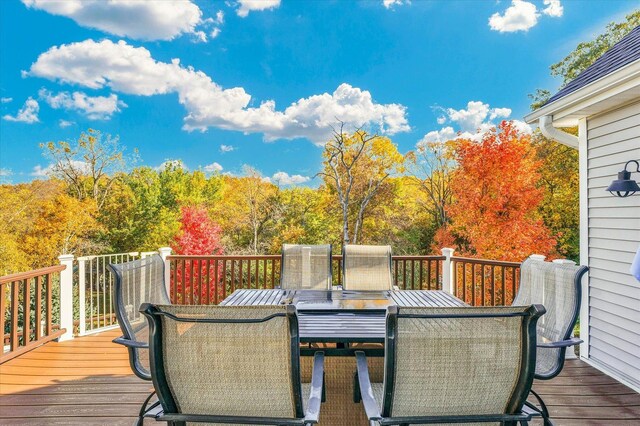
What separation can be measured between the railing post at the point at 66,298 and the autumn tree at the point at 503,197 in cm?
1033

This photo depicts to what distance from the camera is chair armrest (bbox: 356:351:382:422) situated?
1.50 meters

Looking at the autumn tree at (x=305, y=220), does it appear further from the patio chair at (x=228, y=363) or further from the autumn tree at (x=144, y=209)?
the patio chair at (x=228, y=363)

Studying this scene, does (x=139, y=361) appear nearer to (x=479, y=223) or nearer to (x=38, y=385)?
(x=38, y=385)

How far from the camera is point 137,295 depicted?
266cm

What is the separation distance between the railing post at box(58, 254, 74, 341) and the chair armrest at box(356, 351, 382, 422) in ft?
13.6

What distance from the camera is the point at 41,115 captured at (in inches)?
755

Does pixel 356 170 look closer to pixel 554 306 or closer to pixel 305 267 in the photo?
pixel 305 267

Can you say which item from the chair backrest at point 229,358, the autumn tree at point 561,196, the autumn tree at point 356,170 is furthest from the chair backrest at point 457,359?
the autumn tree at point 356,170

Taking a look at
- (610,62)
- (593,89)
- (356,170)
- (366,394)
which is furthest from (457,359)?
(356,170)

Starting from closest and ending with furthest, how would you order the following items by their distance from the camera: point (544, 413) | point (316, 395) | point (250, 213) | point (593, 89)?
1. point (316, 395)
2. point (544, 413)
3. point (593, 89)
4. point (250, 213)

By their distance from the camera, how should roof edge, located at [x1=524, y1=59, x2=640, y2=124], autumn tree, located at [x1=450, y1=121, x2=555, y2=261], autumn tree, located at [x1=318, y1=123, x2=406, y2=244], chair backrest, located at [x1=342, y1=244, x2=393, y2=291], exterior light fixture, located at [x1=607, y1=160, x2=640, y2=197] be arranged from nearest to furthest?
roof edge, located at [x1=524, y1=59, x2=640, y2=124]
exterior light fixture, located at [x1=607, y1=160, x2=640, y2=197]
chair backrest, located at [x1=342, y1=244, x2=393, y2=291]
autumn tree, located at [x1=450, y1=121, x2=555, y2=261]
autumn tree, located at [x1=318, y1=123, x2=406, y2=244]

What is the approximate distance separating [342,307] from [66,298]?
12.0 ft

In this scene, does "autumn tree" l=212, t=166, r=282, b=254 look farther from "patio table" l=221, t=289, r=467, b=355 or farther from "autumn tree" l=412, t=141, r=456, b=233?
"patio table" l=221, t=289, r=467, b=355

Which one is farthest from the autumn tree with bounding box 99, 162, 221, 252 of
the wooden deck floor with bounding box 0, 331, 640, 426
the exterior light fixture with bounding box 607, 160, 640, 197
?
the exterior light fixture with bounding box 607, 160, 640, 197
